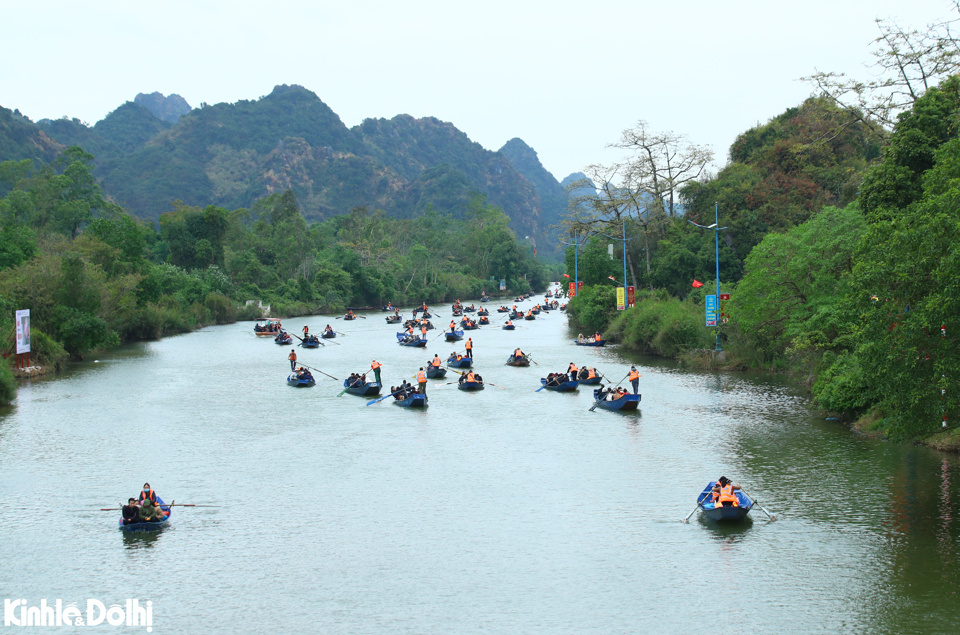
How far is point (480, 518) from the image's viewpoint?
66.5 feet

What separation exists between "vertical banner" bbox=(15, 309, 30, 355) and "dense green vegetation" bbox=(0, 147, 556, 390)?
2.85 ft

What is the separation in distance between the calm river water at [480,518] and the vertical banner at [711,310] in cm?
792

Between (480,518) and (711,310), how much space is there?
27653 mm

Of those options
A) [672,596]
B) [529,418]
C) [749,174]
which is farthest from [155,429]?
[749,174]

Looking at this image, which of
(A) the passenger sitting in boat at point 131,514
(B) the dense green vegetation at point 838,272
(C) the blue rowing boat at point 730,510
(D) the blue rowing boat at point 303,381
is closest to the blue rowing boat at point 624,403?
(B) the dense green vegetation at point 838,272

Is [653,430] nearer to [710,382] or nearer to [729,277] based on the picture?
[710,382]

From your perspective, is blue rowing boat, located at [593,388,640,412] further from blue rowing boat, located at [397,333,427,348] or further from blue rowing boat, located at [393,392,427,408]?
blue rowing boat, located at [397,333,427,348]

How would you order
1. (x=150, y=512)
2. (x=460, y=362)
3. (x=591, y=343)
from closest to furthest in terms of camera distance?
(x=150, y=512) < (x=460, y=362) < (x=591, y=343)

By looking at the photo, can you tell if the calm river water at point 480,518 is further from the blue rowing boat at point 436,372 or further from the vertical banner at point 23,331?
the blue rowing boat at point 436,372

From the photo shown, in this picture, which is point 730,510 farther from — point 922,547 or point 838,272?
point 838,272

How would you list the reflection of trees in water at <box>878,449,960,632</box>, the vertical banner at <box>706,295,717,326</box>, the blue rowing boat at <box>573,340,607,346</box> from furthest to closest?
the blue rowing boat at <box>573,340,607,346</box>
the vertical banner at <box>706,295,717,326</box>
the reflection of trees in water at <box>878,449,960,632</box>

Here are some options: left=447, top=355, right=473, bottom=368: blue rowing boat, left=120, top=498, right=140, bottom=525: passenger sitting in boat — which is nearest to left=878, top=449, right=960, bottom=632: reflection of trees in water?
left=120, top=498, right=140, bottom=525: passenger sitting in boat

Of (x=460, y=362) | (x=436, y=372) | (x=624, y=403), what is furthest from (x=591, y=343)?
(x=624, y=403)

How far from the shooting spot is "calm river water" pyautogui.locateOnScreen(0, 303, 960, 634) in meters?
15.2
